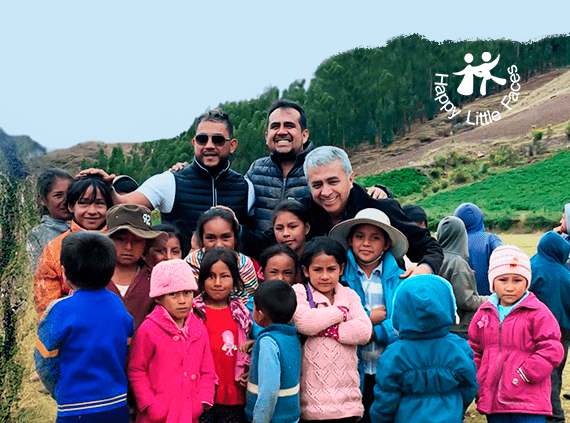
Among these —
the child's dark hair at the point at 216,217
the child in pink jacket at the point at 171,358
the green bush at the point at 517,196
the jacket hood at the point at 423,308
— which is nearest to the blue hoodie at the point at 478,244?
the jacket hood at the point at 423,308

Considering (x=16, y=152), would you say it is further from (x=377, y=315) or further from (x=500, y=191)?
(x=500, y=191)

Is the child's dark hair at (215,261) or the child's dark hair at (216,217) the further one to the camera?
the child's dark hair at (216,217)

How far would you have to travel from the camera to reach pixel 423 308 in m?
3.03

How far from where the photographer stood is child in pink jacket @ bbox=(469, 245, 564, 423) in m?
3.69

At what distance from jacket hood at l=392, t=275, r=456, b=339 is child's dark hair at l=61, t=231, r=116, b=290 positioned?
1.55 metres

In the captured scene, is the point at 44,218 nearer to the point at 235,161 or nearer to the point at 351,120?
the point at 235,161

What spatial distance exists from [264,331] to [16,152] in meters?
1.66

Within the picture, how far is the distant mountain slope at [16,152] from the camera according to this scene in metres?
2.90

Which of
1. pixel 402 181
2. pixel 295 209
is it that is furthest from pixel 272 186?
pixel 402 181

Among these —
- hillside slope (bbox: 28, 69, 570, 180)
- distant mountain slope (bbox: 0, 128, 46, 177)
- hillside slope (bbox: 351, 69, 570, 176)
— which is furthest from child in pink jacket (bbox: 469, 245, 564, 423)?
hillside slope (bbox: 28, 69, 570, 180)

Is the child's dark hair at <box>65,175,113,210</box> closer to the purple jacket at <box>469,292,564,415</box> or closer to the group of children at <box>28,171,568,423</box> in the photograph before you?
the group of children at <box>28,171,568,423</box>

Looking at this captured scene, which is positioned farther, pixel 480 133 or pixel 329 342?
pixel 480 133

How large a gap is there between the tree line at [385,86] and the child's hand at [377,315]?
20.5 meters

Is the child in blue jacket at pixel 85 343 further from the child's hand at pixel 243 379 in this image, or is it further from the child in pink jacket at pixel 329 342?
the child in pink jacket at pixel 329 342
